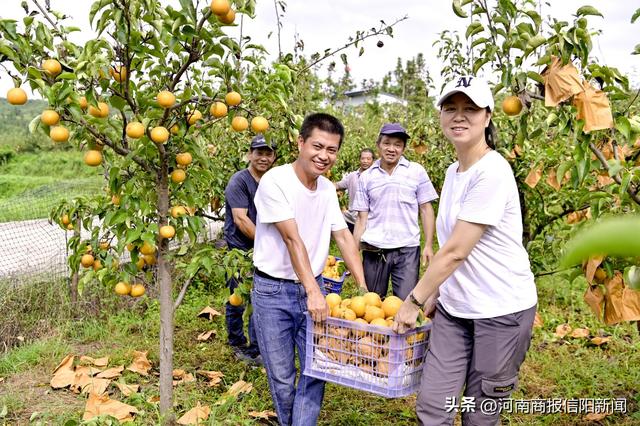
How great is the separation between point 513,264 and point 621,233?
1.92 m

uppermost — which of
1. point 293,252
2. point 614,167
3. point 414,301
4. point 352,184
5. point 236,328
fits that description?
point 614,167

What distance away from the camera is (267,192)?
248 centimetres

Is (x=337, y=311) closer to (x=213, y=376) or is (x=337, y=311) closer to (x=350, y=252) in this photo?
(x=350, y=252)

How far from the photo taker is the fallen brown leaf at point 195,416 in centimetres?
302

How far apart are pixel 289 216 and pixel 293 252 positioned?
6.0 inches

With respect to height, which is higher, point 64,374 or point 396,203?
point 396,203

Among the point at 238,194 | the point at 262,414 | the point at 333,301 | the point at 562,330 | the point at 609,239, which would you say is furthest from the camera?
the point at 562,330

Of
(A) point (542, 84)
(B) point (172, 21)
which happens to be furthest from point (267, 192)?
(A) point (542, 84)

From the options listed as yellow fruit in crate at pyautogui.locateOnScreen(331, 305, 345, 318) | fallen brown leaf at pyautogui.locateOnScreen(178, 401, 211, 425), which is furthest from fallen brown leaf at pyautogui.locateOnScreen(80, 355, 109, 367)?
yellow fruit in crate at pyautogui.locateOnScreen(331, 305, 345, 318)

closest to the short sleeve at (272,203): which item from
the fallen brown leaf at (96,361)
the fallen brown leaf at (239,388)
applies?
the fallen brown leaf at (239,388)

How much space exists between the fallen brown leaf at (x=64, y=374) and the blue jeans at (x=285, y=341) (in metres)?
1.55

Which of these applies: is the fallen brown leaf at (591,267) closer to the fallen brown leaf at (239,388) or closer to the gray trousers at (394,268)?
the gray trousers at (394,268)

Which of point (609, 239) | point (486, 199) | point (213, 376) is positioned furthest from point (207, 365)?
point (609, 239)

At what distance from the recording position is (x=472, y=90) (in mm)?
2078
